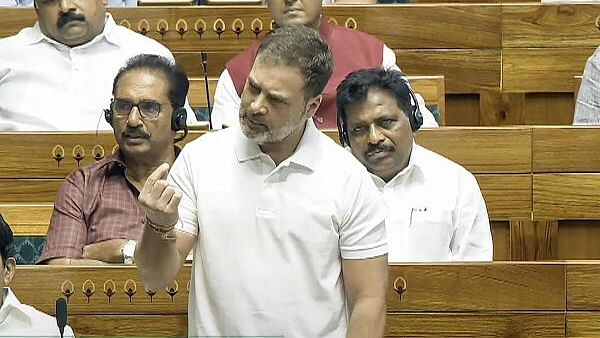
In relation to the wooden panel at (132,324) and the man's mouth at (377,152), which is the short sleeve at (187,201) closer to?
the wooden panel at (132,324)

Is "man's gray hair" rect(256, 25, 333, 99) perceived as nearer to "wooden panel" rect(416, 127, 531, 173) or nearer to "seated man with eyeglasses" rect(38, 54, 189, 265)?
"seated man with eyeglasses" rect(38, 54, 189, 265)

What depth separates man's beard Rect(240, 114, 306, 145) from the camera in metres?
1.86

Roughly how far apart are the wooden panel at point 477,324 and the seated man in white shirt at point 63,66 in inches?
38.4

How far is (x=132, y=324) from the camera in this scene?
94.0 inches

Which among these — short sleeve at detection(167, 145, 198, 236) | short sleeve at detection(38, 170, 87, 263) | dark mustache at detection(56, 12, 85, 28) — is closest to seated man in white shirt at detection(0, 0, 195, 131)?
dark mustache at detection(56, 12, 85, 28)

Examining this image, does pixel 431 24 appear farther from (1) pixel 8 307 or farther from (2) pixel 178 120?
(1) pixel 8 307

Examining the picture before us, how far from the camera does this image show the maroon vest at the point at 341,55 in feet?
10.2

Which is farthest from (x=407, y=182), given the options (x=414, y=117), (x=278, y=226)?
(x=278, y=226)

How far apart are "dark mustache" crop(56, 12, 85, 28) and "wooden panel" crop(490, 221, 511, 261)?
3.10ft

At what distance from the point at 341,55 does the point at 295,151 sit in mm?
1263

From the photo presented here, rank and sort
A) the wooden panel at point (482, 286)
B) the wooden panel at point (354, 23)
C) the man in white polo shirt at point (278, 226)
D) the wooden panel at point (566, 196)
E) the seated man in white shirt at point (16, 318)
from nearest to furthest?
1. the man in white polo shirt at point (278, 226)
2. the seated man in white shirt at point (16, 318)
3. the wooden panel at point (482, 286)
4. the wooden panel at point (566, 196)
5. the wooden panel at point (354, 23)

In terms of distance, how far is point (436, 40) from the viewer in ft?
11.5

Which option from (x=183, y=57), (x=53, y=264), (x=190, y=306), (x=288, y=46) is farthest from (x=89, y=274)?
(x=183, y=57)

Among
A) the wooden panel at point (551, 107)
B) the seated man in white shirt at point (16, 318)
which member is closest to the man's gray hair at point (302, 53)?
the seated man in white shirt at point (16, 318)
